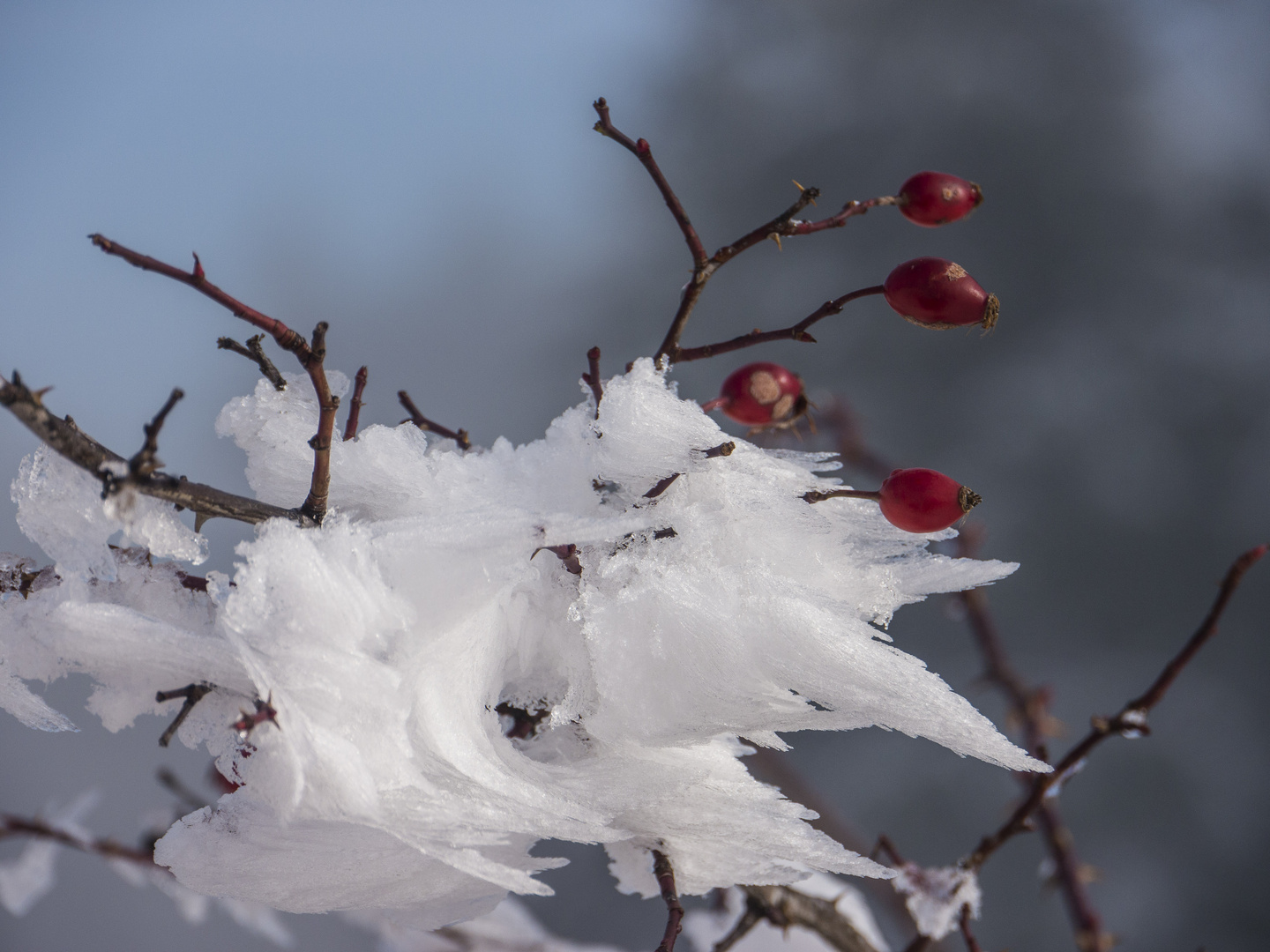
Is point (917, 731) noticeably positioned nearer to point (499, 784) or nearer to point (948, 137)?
point (499, 784)

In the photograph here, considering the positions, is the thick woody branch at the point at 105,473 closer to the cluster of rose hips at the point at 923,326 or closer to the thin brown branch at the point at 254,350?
the thin brown branch at the point at 254,350

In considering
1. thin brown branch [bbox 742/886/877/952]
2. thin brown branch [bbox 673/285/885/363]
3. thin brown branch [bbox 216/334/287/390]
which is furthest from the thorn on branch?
thin brown branch [bbox 742/886/877/952]

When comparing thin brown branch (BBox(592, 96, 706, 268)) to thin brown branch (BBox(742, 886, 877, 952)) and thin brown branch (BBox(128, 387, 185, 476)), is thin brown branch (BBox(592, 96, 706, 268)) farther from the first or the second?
thin brown branch (BBox(742, 886, 877, 952))

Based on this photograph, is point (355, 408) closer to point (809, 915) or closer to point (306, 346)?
point (306, 346)

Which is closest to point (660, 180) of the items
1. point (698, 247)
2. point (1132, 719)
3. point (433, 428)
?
point (698, 247)

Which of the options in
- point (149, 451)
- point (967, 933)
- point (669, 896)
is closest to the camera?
point (149, 451)

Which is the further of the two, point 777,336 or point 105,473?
point 777,336

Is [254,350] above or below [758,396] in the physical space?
below
